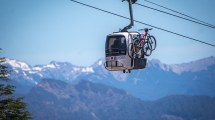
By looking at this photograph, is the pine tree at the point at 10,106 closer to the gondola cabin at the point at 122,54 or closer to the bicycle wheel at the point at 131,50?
the gondola cabin at the point at 122,54

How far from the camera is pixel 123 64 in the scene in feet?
53.0

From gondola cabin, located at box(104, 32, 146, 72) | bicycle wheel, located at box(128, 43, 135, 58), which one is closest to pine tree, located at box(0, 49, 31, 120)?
gondola cabin, located at box(104, 32, 146, 72)

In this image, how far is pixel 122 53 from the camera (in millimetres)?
16172

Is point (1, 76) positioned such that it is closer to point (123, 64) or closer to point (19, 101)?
point (19, 101)

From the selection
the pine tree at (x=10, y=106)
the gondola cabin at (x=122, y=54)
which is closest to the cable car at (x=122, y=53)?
the gondola cabin at (x=122, y=54)

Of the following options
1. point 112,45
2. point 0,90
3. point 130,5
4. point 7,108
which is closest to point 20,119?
point 7,108

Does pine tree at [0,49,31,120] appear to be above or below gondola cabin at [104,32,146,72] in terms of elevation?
below

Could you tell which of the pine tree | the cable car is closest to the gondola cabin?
the cable car

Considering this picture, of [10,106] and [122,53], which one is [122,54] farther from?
[10,106]

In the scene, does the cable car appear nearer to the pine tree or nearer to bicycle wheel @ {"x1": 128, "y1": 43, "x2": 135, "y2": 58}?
bicycle wheel @ {"x1": 128, "y1": 43, "x2": 135, "y2": 58}

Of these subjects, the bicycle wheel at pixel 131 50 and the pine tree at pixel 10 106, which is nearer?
the bicycle wheel at pixel 131 50

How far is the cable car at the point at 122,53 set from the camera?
1608cm

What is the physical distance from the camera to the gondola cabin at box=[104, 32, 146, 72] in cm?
1608

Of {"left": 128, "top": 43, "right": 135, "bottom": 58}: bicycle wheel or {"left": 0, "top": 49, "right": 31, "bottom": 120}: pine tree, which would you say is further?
{"left": 0, "top": 49, "right": 31, "bottom": 120}: pine tree
